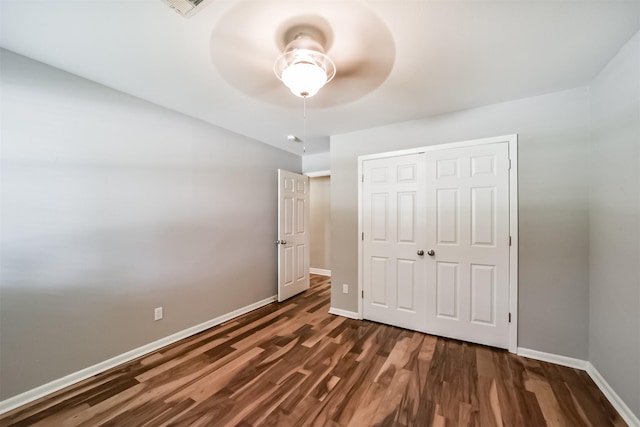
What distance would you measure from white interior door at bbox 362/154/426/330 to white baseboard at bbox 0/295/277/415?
6.29 ft

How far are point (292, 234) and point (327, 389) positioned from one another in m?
2.36

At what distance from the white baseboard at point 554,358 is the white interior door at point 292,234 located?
285cm

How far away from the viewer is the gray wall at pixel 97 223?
162cm

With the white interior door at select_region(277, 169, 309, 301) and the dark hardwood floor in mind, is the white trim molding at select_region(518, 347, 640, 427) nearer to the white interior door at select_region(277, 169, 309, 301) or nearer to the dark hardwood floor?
the dark hardwood floor

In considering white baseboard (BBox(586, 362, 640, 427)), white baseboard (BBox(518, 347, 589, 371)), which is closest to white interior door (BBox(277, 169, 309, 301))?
white baseboard (BBox(518, 347, 589, 371))

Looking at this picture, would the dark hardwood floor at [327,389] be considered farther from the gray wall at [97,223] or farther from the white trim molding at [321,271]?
the white trim molding at [321,271]

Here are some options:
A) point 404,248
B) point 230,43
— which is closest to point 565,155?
point 404,248

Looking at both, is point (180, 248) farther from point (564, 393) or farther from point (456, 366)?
point (564, 393)

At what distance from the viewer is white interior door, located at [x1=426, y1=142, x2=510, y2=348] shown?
89.7 inches

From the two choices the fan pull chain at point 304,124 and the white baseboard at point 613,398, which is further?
the fan pull chain at point 304,124

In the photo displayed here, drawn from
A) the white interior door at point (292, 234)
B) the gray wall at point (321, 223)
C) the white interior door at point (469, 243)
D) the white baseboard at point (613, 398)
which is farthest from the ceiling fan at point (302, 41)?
the gray wall at point (321, 223)

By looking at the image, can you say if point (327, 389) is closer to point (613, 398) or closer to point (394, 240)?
point (394, 240)

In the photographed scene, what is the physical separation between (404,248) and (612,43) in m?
2.14

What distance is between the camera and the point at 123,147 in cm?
212
